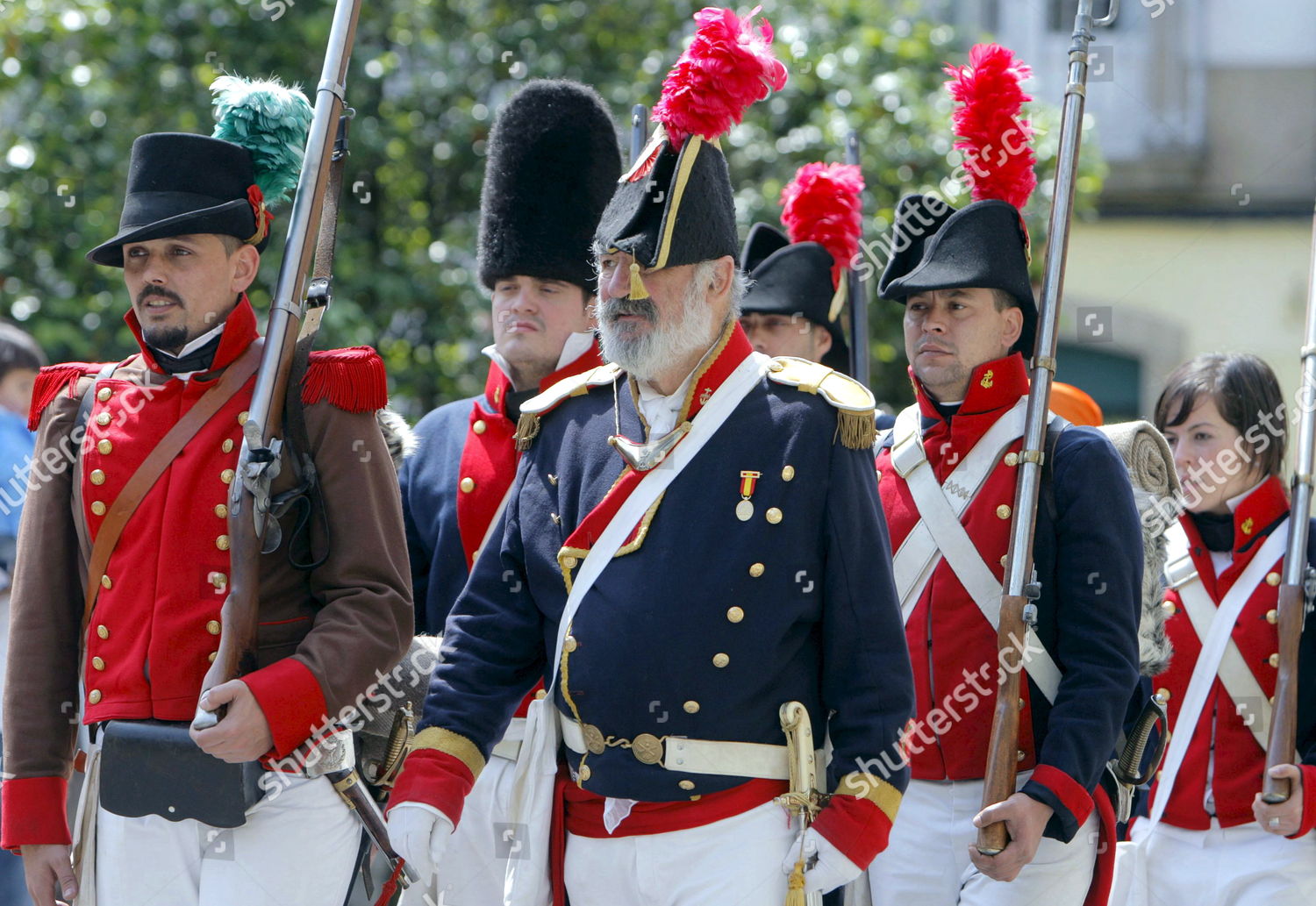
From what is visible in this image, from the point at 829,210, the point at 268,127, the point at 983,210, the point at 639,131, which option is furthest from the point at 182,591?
the point at 829,210

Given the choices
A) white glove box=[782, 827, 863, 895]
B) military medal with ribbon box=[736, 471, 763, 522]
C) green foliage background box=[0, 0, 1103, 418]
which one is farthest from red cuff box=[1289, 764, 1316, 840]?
green foliage background box=[0, 0, 1103, 418]

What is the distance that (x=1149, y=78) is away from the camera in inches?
541

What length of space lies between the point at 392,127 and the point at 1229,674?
17.0 ft

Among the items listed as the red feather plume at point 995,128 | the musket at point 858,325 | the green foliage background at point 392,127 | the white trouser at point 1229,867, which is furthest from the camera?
the green foliage background at point 392,127

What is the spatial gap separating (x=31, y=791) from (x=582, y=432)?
1434 millimetres

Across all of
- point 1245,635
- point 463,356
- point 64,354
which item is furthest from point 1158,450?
point 64,354

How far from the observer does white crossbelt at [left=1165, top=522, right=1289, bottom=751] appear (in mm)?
4797

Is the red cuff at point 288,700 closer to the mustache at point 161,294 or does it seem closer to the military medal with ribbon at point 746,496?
the mustache at point 161,294

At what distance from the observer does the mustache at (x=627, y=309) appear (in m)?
3.55

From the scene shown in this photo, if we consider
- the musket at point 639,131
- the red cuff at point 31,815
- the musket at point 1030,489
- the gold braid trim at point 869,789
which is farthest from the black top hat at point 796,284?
the red cuff at point 31,815

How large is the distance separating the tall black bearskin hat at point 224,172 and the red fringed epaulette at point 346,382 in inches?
14.0

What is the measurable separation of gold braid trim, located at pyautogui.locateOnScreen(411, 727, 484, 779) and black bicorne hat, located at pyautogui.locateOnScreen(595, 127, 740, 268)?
1.03 metres

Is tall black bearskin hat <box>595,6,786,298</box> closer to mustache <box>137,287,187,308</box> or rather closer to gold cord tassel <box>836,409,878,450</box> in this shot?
gold cord tassel <box>836,409,878,450</box>

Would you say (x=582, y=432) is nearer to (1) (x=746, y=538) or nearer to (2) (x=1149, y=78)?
(1) (x=746, y=538)
